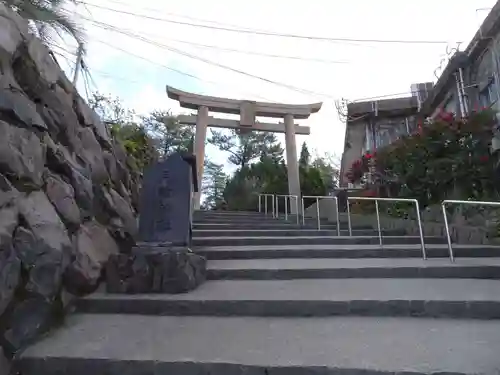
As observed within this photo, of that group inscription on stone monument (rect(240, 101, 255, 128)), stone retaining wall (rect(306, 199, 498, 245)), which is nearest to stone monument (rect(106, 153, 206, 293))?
stone retaining wall (rect(306, 199, 498, 245))

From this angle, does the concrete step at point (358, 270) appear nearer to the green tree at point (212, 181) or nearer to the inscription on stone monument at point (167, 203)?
the inscription on stone monument at point (167, 203)

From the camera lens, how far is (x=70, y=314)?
7.95 feet

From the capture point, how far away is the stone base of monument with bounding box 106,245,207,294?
8.87ft

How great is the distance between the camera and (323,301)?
237cm

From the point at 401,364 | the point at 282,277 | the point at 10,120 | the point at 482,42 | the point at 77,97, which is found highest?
the point at 482,42

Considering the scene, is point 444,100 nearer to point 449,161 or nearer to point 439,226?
point 449,161

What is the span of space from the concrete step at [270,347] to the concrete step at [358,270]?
83 cm

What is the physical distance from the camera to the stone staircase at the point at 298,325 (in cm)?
172

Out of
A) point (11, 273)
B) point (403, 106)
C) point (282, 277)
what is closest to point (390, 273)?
point (282, 277)

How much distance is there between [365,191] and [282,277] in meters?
4.51

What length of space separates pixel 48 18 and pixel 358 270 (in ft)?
11.7

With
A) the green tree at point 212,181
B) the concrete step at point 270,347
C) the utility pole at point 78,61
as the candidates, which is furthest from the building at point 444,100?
the green tree at point 212,181

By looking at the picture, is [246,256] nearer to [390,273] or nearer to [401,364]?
→ [390,273]

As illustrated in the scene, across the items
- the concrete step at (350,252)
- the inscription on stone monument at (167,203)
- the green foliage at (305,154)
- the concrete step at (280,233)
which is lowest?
the concrete step at (350,252)
